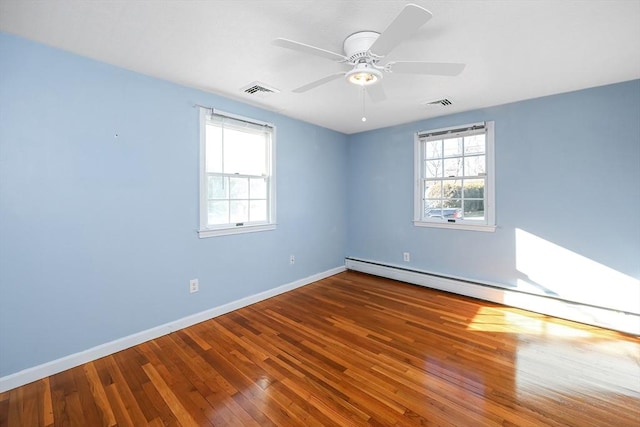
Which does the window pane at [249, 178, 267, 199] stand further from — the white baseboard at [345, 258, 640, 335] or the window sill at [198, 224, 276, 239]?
the white baseboard at [345, 258, 640, 335]

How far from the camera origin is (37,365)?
1.97 meters

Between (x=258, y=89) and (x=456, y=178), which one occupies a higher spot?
(x=258, y=89)

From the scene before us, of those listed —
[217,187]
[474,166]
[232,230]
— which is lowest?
[232,230]

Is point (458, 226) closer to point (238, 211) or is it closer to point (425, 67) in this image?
point (425, 67)

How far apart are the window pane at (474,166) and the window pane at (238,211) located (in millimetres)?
2977

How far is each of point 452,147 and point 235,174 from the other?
2.97m

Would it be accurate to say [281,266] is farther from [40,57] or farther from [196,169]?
[40,57]

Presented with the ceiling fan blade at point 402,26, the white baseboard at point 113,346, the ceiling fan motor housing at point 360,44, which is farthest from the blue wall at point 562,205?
the white baseboard at point 113,346

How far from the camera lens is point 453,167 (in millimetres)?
3773

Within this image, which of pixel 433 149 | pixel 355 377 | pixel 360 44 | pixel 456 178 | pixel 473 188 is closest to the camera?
pixel 360 44

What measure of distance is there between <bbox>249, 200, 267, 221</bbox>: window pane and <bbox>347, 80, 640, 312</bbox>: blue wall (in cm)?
237

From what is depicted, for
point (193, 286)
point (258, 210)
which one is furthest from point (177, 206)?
A: point (258, 210)

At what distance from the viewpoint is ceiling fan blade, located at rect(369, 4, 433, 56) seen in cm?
123

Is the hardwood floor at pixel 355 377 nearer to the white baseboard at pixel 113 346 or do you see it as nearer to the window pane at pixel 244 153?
the white baseboard at pixel 113 346
